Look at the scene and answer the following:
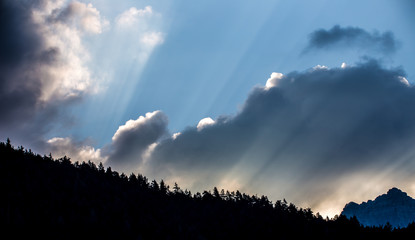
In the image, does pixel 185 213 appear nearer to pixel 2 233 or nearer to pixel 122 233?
pixel 122 233

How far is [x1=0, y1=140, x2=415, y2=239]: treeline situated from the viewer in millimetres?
91562

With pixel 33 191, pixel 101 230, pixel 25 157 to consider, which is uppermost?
pixel 25 157

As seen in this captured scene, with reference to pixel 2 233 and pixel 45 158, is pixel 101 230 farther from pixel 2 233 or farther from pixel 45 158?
pixel 45 158

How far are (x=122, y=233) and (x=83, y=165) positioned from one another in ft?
303

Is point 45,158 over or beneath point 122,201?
over

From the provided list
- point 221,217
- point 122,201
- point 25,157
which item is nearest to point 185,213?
point 221,217

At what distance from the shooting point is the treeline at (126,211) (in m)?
91.6

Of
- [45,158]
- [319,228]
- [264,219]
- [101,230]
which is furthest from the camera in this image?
[45,158]

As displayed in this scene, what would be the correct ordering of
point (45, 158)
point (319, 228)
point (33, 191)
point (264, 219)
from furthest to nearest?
point (45, 158) < point (264, 219) < point (319, 228) < point (33, 191)

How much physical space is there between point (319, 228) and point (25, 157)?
5469 inches

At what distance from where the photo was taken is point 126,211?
376ft

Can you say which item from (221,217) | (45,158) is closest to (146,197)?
(221,217)

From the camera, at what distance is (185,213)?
140375 mm

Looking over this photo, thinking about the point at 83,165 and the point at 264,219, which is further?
the point at 83,165
